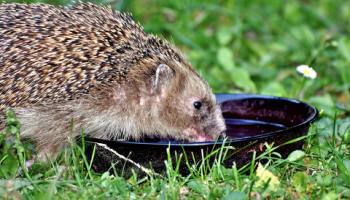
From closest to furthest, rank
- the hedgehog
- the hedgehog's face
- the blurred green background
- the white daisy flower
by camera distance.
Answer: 1. the hedgehog
2. the hedgehog's face
3. the white daisy flower
4. the blurred green background

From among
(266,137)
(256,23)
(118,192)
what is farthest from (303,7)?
(118,192)

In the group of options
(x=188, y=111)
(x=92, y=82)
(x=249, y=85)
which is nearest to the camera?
(x=92, y=82)

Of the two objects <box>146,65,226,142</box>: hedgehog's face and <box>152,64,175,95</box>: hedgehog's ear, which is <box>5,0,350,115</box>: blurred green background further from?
<box>152,64,175,95</box>: hedgehog's ear

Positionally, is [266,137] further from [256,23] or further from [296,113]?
[256,23]

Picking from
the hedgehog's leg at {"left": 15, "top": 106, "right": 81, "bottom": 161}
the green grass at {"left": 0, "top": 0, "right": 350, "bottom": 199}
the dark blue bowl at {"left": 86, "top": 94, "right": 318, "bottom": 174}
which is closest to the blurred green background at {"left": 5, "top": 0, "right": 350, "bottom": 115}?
the green grass at {"left": 0, "top": 0, "right": 350, "bottom": 199}

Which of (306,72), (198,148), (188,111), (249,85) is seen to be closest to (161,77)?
(188,111)

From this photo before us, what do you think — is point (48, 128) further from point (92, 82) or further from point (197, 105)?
point (197, 105)
